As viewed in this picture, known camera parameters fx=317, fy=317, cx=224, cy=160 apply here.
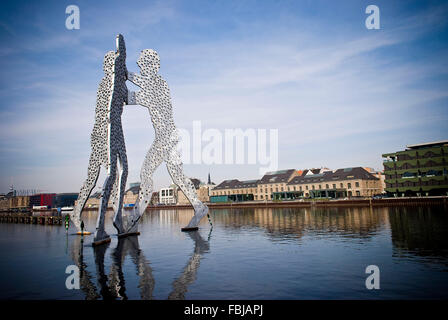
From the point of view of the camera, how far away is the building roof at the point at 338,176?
3615 inches

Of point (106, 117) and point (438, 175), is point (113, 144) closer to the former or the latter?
point (106, 117)

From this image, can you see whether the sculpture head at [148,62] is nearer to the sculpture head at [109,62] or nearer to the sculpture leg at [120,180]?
the sculpture head at [109,62]

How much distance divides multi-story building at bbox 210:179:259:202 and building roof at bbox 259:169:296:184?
14.9ft

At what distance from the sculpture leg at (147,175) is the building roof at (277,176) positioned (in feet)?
280

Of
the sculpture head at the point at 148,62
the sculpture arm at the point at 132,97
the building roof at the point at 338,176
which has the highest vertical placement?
the sculpture head at the point at 148,62

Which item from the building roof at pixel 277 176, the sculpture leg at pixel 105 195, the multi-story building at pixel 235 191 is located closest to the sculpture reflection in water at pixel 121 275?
the sculpture leg at pixel 105 195

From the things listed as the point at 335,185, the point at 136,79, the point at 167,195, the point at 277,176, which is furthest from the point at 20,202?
the point at 136,79

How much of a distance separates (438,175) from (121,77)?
71142 mm

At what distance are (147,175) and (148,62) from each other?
34.3ft

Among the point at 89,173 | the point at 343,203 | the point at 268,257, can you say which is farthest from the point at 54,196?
the point at 268,257

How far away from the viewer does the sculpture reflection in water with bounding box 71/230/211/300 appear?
12.1m

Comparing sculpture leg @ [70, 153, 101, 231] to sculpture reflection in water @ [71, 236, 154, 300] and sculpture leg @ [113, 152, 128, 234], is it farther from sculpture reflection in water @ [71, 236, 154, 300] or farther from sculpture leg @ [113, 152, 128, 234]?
sculpture reflection in water @ [71, 236, 154, 300]

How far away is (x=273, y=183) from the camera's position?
113 m
